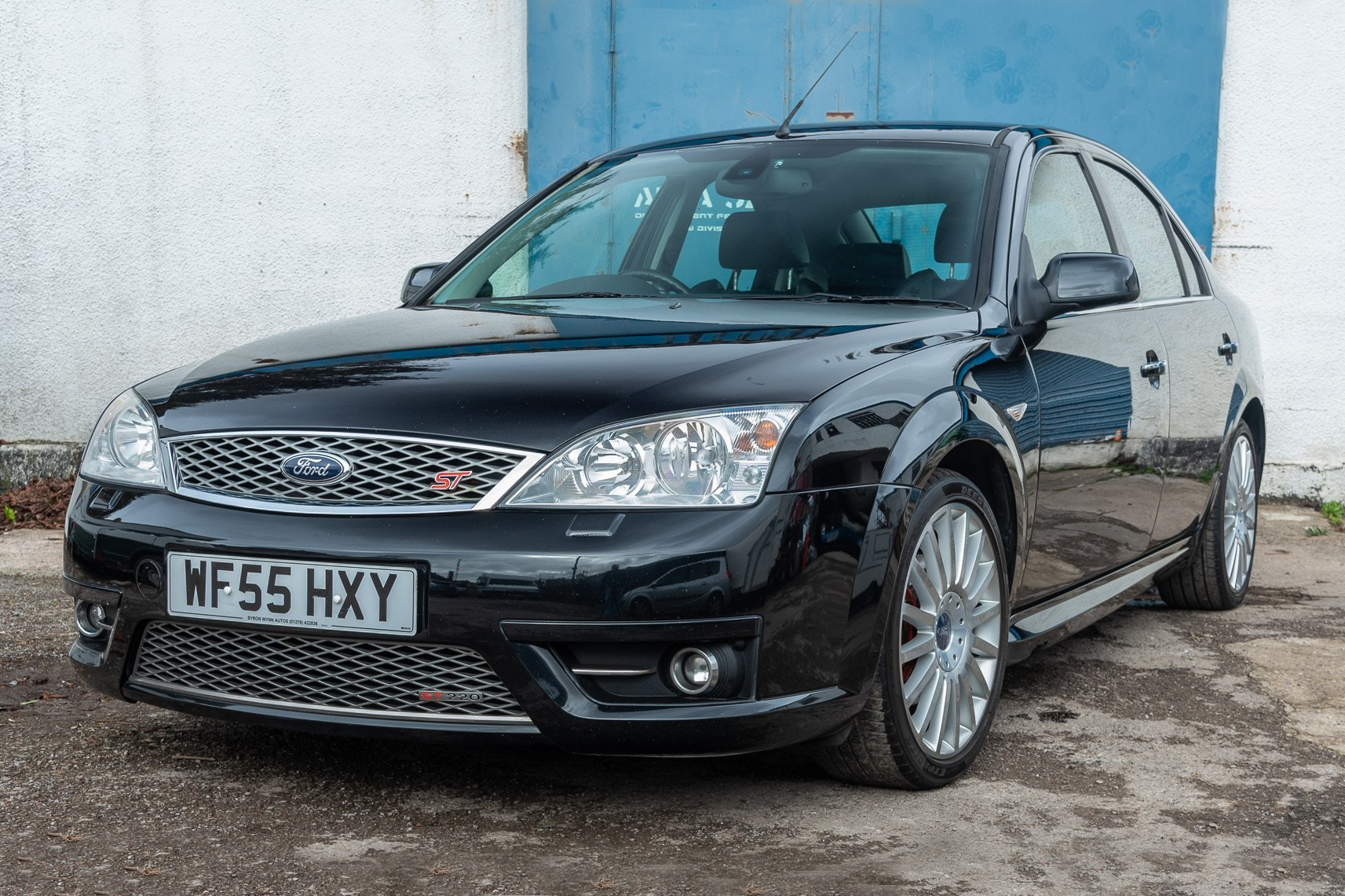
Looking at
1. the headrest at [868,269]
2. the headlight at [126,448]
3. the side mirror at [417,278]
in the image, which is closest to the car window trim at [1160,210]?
the headrest at [868,269]

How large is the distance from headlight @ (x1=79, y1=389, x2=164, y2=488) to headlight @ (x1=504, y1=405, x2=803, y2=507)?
849mm

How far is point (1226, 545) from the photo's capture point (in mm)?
5438

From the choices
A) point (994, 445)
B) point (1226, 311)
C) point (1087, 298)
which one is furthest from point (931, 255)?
point (1226, 311)

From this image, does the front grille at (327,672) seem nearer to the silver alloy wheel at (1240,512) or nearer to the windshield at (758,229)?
the windshield at (758,229)

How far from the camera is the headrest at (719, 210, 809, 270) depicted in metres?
3.91

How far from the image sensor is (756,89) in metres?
8.05

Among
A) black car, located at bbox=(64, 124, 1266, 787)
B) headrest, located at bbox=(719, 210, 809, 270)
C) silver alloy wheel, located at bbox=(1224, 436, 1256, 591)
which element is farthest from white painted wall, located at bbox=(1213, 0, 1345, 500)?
headrest, located at bbox=(719, 210, 809, 270)

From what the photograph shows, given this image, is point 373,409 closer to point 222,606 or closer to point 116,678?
point 222,606

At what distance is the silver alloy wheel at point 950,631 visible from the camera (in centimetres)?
323

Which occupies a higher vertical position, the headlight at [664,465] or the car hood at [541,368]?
the car hood at [541,368]

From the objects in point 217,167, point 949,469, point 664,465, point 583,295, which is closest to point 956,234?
point 949,469

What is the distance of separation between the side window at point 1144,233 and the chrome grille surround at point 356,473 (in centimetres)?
243

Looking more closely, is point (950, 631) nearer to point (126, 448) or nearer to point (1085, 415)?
point (1085, 415)

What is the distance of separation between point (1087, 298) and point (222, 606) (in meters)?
2.12
